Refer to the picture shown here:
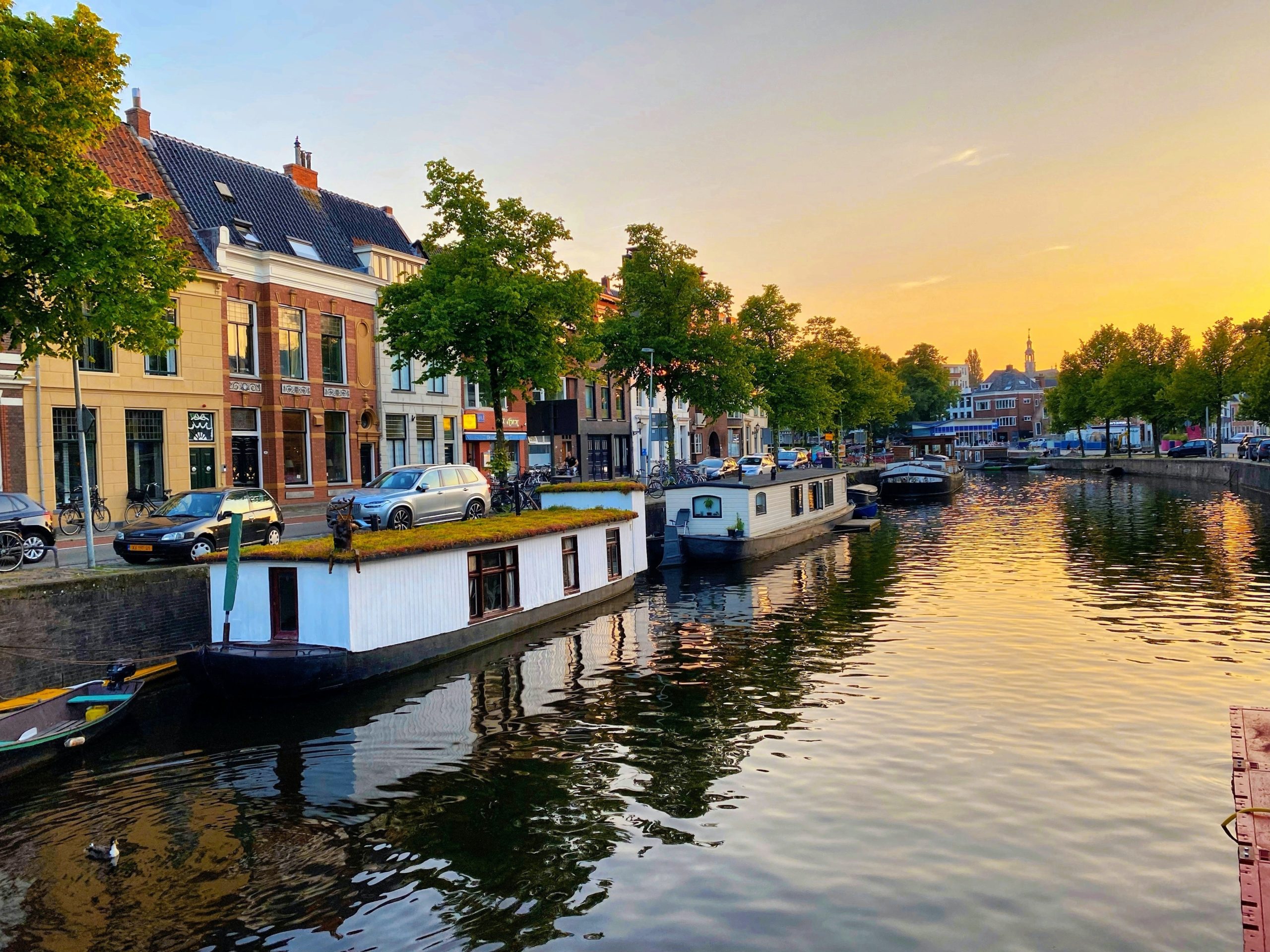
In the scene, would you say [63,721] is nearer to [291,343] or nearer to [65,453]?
[65,453]

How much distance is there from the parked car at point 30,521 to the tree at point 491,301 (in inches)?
540

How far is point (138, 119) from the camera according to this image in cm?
3709

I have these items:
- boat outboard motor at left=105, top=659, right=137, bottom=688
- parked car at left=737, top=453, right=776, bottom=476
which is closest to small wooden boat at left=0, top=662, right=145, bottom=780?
boat outboard motor at left=105, top=659, right=137, bottom=688

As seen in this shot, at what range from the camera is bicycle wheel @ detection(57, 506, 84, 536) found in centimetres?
2773

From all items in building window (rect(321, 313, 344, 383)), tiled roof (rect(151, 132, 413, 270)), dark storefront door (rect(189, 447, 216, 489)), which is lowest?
dark storefront door (rect(189, 447, 216, 489))

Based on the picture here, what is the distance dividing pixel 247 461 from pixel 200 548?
1725 centimetres

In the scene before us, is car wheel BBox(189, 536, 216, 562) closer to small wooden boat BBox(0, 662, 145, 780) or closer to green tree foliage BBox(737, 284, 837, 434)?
small wooden boat BBox(0, 662, 145, 780)

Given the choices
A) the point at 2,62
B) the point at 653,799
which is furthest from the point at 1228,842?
the point at 2,62

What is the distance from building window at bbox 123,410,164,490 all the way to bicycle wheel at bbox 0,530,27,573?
12684 mm

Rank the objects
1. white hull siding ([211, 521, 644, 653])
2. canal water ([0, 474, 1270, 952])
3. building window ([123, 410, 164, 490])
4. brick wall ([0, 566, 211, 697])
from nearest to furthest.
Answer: canal water ([0, 474, 1270, 952]), brick wall ([0, 566, 211, 697]), white hull siding ([211, 521, 644, 653]), building window ([123, 410, 164, 490])

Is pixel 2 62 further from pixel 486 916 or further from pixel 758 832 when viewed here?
pixel 758 832

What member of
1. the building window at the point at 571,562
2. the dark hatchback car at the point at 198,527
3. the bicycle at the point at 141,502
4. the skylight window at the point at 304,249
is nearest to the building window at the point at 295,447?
the bicycle at the point at 141,502

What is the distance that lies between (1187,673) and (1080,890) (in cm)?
1043

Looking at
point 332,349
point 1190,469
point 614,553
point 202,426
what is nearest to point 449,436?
point 332,349
